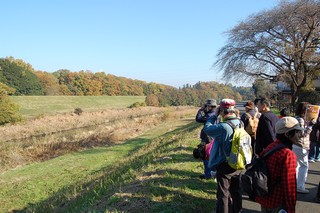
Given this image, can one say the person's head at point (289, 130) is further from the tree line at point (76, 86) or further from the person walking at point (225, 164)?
the tree line at point (76, 86)

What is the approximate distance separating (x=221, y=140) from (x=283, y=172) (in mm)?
1145

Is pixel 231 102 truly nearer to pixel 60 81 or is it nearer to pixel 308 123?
pixel 308 123

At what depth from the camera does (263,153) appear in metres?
3.10

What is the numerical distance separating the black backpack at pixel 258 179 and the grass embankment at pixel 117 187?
190cm

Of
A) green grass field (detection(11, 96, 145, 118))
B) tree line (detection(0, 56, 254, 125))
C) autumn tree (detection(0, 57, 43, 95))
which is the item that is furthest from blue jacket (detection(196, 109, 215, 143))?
autumn tree (detection(0, 57, 43, 95))

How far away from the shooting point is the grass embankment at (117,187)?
4930 mm

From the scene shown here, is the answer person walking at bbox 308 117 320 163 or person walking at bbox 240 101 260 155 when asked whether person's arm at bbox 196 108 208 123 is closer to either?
person walking at bbox 240 101 260 155

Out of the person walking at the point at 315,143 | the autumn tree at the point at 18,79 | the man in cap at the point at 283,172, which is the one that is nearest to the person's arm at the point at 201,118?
the man in cap at the point at 283,172

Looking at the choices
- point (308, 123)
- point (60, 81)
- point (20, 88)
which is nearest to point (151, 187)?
point (308, 123)

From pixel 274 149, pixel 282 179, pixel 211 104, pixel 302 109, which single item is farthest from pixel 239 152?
pixel 302 109

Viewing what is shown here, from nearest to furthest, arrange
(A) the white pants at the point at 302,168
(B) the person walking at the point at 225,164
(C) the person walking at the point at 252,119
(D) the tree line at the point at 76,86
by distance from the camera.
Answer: (B) the person walking at the point at 225,164, (A) the white pants at the point at 302,168, (C) the person walking at the point at 252,119, (D) the tree line at the point at 76,86

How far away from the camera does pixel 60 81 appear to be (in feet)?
299

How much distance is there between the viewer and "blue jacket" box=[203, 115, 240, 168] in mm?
3838

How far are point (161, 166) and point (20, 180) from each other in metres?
8.01
